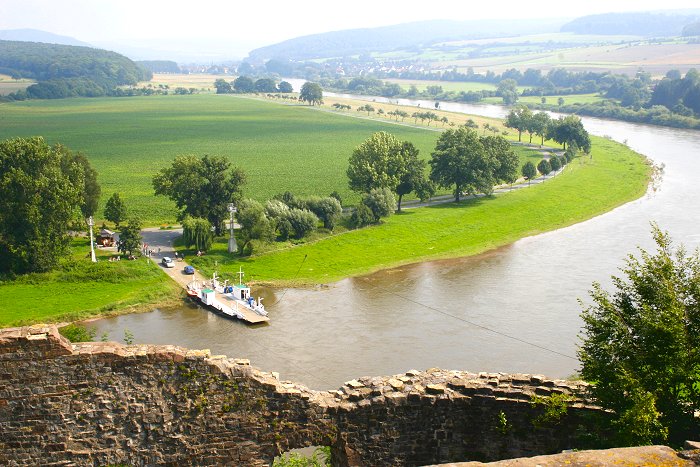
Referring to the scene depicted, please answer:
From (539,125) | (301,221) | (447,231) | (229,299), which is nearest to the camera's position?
(229,299)

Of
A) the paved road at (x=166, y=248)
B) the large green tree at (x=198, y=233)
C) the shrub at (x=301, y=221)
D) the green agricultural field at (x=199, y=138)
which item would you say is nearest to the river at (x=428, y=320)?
the paved road at (x=166, y=248)

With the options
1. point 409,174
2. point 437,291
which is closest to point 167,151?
point 409,174

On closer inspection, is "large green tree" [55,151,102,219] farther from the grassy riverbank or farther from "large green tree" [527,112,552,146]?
"large green tree" [527,112,552,146]

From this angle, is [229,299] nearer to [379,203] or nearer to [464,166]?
[379,203]

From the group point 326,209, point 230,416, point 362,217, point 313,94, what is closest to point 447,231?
point 362,217

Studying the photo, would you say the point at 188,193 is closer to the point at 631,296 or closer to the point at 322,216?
the point at 322,216
